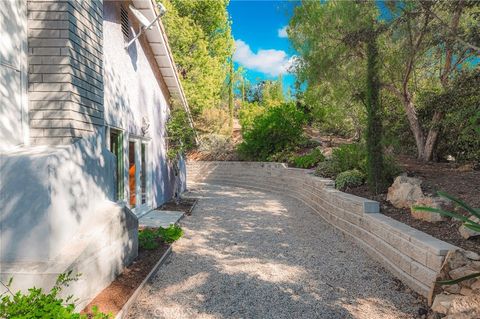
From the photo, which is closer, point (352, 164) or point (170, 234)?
point (170, 234)

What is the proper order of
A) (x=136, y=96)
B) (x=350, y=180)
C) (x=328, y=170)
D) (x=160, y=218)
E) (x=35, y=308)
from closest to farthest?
(x=35, y=308), (x=136, y=96), (x=160, y=218), (x=350, y=180), (x=328, y=170)

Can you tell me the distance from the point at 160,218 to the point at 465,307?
7.05m

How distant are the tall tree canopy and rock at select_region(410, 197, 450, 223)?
4209 mm

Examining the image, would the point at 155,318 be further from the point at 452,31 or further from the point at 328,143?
the point at 328,143

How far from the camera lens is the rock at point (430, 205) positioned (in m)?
5.32

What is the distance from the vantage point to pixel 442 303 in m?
3.46

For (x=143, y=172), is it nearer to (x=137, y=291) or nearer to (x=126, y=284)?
(x=126, y=284)

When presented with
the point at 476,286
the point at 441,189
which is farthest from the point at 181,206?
the point at 476,286

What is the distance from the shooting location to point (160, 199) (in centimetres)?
1098

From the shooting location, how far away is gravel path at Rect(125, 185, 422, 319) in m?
3.90

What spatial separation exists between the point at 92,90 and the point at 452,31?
8.38 meters

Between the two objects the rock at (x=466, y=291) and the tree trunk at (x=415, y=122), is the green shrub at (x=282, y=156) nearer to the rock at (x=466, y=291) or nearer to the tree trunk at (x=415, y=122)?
the tree trunk at (x=415, y=122)

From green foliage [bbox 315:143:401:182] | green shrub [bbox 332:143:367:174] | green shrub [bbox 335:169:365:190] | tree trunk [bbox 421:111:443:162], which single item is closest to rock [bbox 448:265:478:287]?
green foliage [bbox 315:143:401:182]

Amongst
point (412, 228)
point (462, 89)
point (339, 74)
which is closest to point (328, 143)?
point (339, 74)
